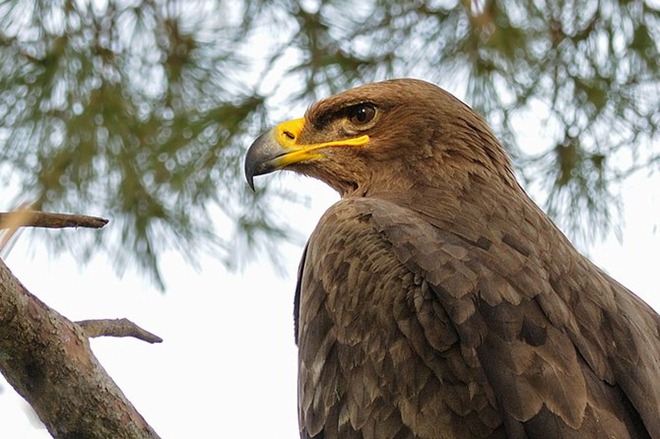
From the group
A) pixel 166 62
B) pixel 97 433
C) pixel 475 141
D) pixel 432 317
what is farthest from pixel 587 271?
pixel 166 62

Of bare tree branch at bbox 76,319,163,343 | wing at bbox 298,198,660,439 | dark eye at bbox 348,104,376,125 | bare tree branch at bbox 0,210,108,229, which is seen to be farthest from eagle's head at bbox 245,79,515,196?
bare tree branch at bbox 0,210,108,229

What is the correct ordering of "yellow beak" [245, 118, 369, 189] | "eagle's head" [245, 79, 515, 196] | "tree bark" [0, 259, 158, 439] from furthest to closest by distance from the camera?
"yellow beak" [245, 118, 369, 189]
"eagle's head" [245, 79, 515, 196]
"tree bark" [0, 259, 158, 439]

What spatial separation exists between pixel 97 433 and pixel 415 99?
1.84 meters

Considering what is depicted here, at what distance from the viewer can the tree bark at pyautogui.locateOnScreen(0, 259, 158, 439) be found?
2.65 meters

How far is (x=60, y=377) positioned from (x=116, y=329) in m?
0.20

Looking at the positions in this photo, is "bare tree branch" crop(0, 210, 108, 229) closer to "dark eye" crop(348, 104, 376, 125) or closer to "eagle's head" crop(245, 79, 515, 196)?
"eagle's head" crop(245, 79, 515, 196)

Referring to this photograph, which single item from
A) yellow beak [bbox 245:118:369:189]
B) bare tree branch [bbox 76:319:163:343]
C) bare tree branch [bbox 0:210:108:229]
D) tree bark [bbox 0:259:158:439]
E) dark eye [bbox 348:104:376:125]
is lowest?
tree bark [bbox 0:259:158:439]

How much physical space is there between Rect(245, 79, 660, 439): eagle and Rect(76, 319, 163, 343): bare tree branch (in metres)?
0.63

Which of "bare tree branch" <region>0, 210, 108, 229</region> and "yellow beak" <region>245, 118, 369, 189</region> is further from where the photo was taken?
"yellow beak" <region>245, 118, 369, 189</region>

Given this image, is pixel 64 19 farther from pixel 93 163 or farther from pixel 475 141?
pixel 475 141

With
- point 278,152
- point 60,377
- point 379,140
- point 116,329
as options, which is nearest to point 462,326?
point 116,329

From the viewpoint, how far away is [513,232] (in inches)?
135

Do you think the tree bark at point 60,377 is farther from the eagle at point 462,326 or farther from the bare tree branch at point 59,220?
the eagle at point 462,326

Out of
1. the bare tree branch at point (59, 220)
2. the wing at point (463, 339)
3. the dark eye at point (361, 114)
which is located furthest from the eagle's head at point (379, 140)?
the bare tree branch at point (59, 220)
